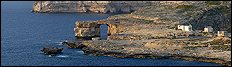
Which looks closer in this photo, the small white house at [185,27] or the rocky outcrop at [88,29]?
the small white house at [185,27]

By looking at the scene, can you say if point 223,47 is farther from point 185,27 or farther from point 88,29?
point 88,29

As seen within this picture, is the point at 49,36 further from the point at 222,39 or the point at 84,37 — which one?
the point at 222,39

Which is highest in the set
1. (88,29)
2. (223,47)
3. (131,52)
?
(88,29)

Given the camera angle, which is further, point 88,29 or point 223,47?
point 88,29

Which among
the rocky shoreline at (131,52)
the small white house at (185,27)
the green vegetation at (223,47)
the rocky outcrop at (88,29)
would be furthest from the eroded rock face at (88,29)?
the green vegetation at (223,47)

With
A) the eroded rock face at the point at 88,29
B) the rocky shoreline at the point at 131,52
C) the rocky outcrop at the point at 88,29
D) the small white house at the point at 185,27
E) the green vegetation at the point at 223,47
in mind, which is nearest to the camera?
the rocky shoreline at the point at 131,52

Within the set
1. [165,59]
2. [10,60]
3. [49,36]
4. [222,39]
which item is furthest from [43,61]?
[49,36]

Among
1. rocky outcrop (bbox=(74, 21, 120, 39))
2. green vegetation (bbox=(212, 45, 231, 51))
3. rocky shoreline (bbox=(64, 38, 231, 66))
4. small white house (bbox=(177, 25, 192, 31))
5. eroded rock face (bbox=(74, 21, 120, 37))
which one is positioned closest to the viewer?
rocky shoreline (bbox=(64, 38, 231, 66))

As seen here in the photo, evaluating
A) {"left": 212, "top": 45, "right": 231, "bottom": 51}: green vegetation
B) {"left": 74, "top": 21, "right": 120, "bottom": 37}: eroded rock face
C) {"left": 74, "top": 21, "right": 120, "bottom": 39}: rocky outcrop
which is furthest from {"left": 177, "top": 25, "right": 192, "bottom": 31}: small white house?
{"left": 212, "top": 45, "right": 231, "bottom": 51}: green vegetation

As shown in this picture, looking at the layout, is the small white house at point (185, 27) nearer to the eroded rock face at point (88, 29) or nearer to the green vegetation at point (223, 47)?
the eroded rock face at point (88, 29)

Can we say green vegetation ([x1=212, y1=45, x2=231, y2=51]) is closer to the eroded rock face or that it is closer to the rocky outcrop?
the rocky outcrop

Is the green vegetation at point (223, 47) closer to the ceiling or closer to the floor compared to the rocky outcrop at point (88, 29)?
closer to the floor

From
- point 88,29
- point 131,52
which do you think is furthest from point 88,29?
point 131,52

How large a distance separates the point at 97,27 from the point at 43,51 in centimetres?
3950
